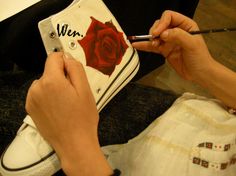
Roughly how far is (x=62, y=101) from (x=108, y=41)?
0.64 feet

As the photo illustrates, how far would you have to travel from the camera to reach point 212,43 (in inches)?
63.4

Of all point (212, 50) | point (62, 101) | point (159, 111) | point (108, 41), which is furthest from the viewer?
point (212, 50)

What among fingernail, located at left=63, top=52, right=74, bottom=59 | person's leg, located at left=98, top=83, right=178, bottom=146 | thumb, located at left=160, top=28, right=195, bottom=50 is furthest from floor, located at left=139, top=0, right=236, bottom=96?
fingernail, located at left=63, top=52, right=74, bottom=59

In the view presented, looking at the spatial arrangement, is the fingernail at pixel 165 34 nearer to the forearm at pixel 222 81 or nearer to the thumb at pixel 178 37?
the thumb at pixel 178 37

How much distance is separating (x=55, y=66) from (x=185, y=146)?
269 millimetres

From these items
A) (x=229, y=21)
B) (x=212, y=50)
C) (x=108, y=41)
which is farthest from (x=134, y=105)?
(x=229, y=21)

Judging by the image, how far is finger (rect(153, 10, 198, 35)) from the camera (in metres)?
0.67

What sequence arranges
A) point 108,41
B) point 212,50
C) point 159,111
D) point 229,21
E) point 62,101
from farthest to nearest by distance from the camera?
point 229,21 → point 212,50 → point 159,111 → point 108,41 → point 62,101

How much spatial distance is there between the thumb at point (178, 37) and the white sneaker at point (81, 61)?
2.9 inches

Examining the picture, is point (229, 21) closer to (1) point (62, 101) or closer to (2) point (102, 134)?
(2) point (102, 134)

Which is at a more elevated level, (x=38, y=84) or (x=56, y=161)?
(x=38, y=84)

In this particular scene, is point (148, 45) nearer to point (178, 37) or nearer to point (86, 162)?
point (178, 37)

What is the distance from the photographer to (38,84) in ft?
1.63

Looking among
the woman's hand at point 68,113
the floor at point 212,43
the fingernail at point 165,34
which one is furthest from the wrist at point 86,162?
the floor at point 212,43
